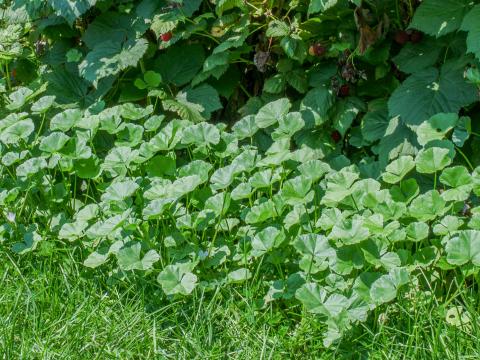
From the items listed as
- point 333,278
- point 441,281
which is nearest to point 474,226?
point 441,281

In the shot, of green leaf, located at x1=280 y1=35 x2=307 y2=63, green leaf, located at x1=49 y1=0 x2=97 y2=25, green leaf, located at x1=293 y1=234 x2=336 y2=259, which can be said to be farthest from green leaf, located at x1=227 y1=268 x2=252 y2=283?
green leaf, located at x1=49 y1=0 x2=97 y2=25

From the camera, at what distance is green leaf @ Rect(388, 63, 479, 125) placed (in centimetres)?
279

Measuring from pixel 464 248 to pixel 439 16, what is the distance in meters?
0.83

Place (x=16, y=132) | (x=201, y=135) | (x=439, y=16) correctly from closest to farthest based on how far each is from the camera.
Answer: (x=439, y=16), (x=201, y=135), (x=16, y=132)

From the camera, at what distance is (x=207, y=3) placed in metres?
3.40

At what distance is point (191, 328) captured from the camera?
2500 millimetres

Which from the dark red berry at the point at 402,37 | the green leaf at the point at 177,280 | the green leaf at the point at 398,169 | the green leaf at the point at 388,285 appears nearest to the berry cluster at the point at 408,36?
the dark red berry at the point at 402,37

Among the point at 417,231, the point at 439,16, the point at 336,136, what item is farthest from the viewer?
the point at 336,136

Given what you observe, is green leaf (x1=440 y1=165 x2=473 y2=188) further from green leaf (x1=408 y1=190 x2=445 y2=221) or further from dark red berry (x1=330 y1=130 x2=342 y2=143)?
dark red berry (x1=330 y1=130 x2=342 y2=143)

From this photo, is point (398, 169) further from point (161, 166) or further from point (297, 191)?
point (161, 166)

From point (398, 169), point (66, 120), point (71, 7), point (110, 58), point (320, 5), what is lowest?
point (398, 169)

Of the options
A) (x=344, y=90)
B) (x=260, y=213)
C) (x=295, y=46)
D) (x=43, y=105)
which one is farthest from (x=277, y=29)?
(x=43, y=105)

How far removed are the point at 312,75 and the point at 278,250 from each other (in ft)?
2.61

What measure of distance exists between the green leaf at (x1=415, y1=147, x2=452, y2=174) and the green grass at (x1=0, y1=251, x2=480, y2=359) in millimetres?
398
